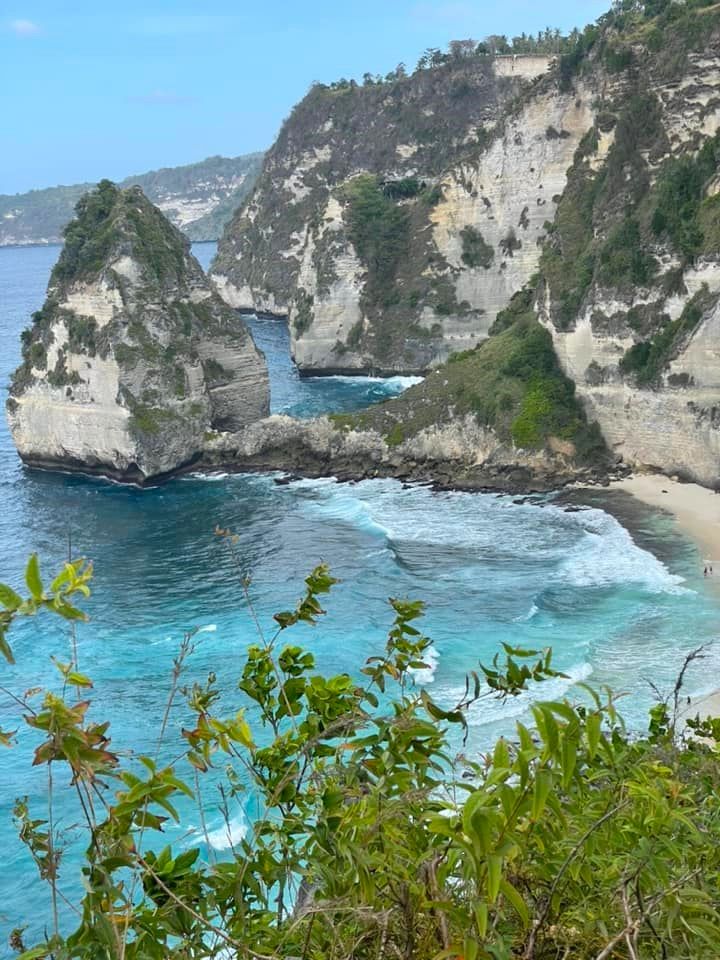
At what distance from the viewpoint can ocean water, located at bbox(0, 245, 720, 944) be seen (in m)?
26.8

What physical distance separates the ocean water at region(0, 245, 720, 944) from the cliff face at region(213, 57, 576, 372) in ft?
91.3

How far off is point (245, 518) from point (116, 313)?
15.8 metres

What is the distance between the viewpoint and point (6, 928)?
62.7 ft

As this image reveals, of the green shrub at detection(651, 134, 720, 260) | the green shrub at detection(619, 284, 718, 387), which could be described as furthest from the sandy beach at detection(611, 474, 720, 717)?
the green shrub at detection(651, 134, 720, 260)

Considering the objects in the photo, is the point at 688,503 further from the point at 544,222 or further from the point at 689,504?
the point at 544,222

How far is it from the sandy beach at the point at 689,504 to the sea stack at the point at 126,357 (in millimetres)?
24394

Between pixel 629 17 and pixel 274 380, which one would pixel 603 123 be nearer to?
pixel 629 17

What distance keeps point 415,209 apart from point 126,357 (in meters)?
35.1

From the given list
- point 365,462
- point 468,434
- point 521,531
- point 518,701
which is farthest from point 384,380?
point 518,701

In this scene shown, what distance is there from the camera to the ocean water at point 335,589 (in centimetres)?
2683

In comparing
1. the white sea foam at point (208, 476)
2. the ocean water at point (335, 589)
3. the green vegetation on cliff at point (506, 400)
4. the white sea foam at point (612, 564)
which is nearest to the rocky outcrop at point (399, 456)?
the green vegetation on cliff at point (506, 400)

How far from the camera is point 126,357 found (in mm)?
53625

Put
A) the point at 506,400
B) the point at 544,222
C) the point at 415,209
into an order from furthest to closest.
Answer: the point at 415,209
the point at 544,222
the point at 506,400

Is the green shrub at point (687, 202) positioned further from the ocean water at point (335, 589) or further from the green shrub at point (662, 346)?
the ocean water at point (335, 589)
